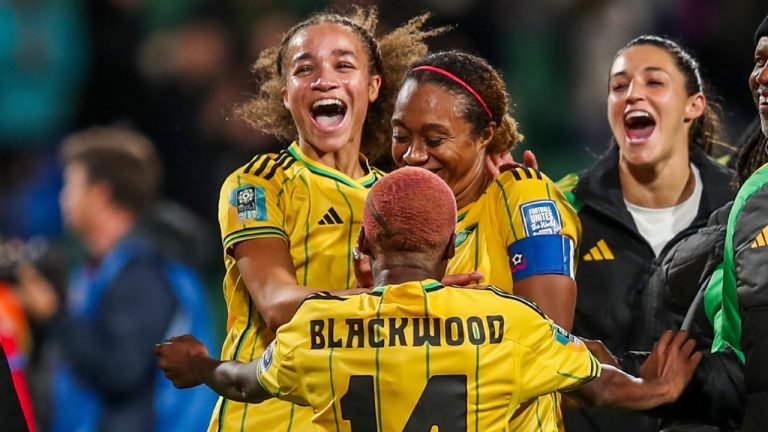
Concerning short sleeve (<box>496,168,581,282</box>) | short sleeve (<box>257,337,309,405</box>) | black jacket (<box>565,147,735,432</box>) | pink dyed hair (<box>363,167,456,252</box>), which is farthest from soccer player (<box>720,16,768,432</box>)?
black jacket (<box>565,147,735,432</box>)

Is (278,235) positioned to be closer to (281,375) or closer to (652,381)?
(281,375)

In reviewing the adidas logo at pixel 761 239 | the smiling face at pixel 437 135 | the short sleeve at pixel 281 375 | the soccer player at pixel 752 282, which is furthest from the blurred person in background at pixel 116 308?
the adidas logo at pixel 761 239

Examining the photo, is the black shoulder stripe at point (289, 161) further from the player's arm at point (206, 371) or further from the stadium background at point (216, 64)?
the stadium background at point (216, 64)

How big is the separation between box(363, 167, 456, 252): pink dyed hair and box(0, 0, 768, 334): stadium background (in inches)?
193

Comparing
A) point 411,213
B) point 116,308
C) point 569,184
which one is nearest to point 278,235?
point 411,213

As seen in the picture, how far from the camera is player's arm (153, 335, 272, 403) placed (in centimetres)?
279

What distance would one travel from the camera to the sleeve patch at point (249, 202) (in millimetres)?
3273

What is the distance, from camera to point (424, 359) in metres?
2.53

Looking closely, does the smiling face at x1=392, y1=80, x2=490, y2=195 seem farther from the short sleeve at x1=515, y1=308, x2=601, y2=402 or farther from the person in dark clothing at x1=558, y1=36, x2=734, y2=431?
the person in dark clothing at x1=558, y1=36, x2=734, y2=431

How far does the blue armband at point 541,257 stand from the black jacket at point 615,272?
0.99m

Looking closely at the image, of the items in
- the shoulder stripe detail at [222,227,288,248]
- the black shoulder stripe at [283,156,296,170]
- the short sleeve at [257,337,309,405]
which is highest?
the black shoulder stripe at [283,156,296,170]

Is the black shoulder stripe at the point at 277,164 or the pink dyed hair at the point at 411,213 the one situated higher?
the black shoulder stripe at the point at 277,164

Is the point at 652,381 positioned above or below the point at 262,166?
below

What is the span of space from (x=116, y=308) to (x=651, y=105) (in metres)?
3.08
